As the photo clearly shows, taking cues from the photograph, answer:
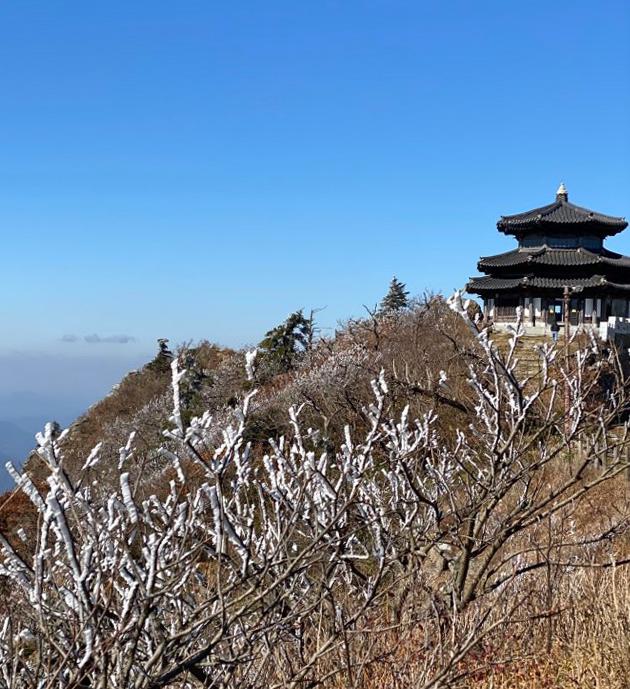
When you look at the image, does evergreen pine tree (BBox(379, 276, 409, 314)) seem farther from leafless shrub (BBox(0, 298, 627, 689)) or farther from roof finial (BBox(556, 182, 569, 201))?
leafless shrub (BBox(0, 298, 627, 689))

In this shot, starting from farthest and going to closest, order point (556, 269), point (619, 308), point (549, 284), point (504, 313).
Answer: point (504, 313)
point (619, 308)
point (556, 269)
point (549, 284)

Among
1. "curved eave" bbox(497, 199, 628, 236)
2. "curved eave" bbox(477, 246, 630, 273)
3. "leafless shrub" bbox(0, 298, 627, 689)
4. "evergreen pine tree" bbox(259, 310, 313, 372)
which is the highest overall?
"curved eave" bbox(497, 199, 628, 236)

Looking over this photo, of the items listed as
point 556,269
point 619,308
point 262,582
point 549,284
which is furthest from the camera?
point 619,308

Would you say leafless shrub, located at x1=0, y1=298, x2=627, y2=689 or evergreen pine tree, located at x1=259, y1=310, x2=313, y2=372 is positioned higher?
evergreen pine tree, located at x1=259, y1=310, x2=313, y2=372

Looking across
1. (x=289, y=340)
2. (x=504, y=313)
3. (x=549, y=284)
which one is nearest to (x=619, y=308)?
(x=549, y=284)

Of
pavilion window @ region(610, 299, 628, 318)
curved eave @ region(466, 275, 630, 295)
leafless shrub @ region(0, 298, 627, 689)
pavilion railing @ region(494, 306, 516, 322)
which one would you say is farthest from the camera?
pavilion railing @ region(494, 306, 516, 322)

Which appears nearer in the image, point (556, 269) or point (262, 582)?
point (262, 582)

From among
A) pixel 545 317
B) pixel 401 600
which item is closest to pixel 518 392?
pixel 401 600

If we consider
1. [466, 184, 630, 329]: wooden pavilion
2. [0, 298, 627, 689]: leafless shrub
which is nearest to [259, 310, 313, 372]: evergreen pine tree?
[466, 184, 630, 329]: wooden pavilion

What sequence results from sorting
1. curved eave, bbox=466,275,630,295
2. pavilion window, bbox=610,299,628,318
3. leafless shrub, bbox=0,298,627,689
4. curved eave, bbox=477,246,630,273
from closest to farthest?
leafless shrub, bbox=0,298,627,689
curved eave, bbox=466,275,630,295
curved eave, bbox=477,246,630,273
pavilion window, bbox=610,299,628,318

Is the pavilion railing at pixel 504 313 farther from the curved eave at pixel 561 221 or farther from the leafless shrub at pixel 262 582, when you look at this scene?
the leafless shrub at pixel 262 582

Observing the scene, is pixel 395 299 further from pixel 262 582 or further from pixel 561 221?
pixel 262 582

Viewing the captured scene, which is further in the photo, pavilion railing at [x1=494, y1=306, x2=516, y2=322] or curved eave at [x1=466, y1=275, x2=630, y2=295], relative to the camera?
pavilion railing at [x1=494, y1=306, x2=516, y2=322]

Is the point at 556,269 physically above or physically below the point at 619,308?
above
